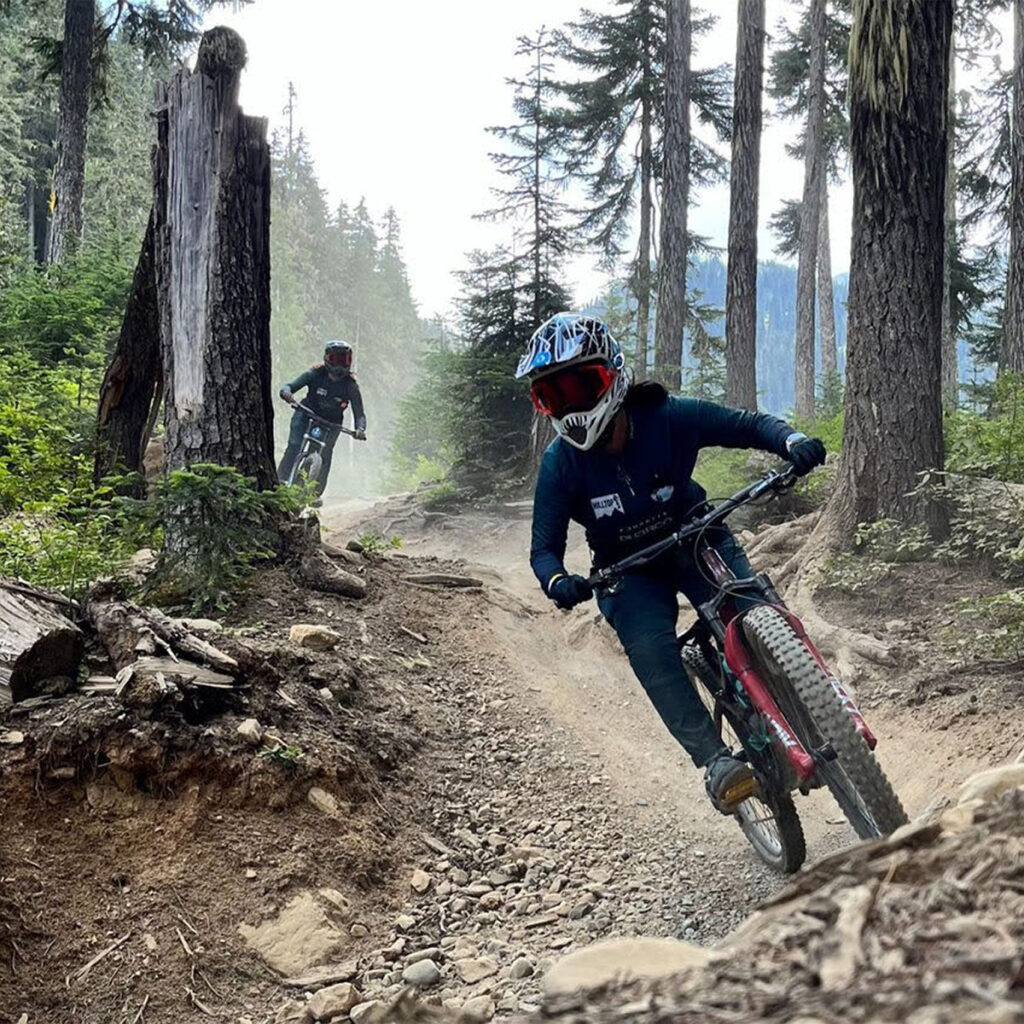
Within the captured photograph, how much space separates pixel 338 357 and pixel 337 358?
0.8 inches

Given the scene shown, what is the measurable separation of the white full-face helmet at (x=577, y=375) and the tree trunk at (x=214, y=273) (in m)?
3.42

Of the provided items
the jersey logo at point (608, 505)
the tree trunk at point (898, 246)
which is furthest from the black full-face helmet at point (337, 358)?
the jersey logo at point (608, 505)

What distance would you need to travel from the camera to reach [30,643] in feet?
12.6

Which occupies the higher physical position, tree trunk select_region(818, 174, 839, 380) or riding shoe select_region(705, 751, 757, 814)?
tree trunk select_region(818, 174, 839, 380)

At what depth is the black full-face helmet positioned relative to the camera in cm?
1132

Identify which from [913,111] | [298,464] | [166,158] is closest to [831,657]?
[913,111]

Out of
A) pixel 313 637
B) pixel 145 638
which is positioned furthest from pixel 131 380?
pixel 145 638

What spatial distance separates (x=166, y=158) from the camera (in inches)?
260

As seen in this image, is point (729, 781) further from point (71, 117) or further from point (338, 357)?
point (71, 117)

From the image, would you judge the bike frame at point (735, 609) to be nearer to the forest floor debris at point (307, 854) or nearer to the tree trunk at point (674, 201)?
the forest floor debris at point (307, 854)

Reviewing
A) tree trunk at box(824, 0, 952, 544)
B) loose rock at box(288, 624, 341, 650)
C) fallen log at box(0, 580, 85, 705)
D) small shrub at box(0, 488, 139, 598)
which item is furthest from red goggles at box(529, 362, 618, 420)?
tree trunk at box(824, 0, 952, 544)

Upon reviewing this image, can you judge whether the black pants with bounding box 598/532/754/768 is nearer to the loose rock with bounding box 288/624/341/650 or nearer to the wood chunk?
the loose rock with bounding box 288/624/341/650

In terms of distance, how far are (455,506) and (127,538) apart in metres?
9.51

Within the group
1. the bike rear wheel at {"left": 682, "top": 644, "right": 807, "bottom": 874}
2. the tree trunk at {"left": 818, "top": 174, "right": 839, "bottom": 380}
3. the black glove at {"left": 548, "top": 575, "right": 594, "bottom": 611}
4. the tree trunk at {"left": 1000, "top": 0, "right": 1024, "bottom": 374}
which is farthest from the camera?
the tree trunk at {"left": 818, "top": 174, "right": 839, "bottom": 380}
